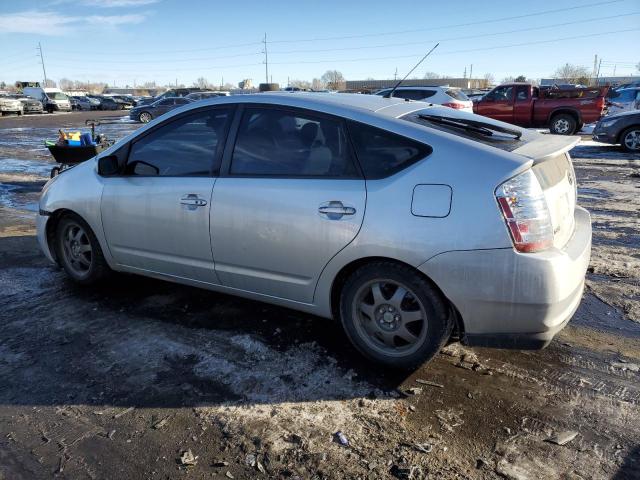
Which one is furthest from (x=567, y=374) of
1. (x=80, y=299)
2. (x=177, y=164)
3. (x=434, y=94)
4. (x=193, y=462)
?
(x=434, y=94)

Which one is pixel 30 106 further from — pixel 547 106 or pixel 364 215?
pixel 364 215

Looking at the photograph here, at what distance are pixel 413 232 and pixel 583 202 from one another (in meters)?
5.89

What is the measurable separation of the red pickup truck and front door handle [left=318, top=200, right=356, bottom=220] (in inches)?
679

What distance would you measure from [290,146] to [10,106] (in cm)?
4055

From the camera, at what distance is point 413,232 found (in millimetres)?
2771

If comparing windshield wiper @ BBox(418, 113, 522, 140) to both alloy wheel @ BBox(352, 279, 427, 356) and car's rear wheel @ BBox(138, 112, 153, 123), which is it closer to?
alloy wheel @ BBox(352, 279, 427, 356)

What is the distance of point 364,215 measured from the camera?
2.92 metres

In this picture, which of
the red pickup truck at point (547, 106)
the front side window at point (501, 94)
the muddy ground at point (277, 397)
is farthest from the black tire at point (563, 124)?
the muddy ground at point (277, 397)

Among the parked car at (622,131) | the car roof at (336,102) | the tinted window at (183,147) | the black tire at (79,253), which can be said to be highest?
the car roof at (336,102)

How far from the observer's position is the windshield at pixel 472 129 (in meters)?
2.99

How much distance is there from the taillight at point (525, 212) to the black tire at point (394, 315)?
551 mm

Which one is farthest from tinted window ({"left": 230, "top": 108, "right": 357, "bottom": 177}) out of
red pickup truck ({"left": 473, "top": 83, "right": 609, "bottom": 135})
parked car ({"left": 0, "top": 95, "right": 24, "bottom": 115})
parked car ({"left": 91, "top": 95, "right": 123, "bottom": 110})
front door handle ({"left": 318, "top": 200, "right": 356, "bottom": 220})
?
parked car ({"left": 91, "top": 95, "right": 123, "bottom": 110})

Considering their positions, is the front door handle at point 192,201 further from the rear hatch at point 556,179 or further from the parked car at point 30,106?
the parked car at point 30,106

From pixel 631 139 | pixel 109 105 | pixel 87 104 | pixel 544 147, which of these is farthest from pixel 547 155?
pixel 87 104
